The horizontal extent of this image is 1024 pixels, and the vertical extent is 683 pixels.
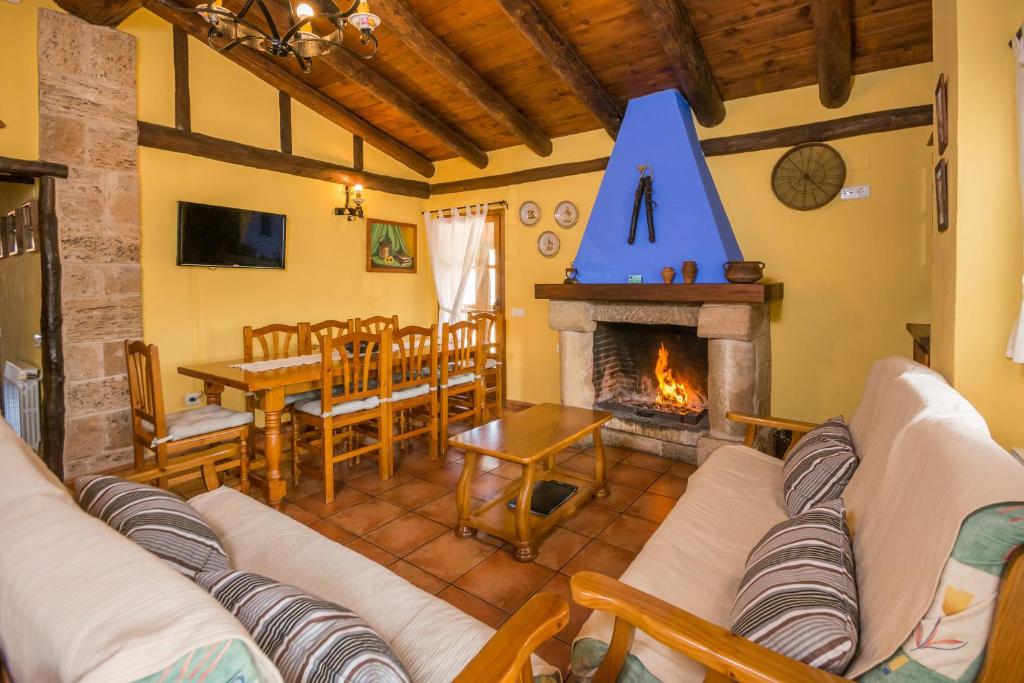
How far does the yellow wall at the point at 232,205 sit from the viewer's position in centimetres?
354

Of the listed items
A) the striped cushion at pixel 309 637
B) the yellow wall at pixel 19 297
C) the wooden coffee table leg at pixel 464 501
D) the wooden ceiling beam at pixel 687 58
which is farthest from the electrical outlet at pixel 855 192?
the yellow wall at pixel 19 297

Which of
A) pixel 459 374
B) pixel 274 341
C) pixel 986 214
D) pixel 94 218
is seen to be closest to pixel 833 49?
pixel 986 214

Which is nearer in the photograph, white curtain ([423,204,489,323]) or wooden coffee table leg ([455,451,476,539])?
wooden coffee table leg ([455,451,476,539])

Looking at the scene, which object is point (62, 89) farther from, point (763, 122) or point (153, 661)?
point (763, 122)

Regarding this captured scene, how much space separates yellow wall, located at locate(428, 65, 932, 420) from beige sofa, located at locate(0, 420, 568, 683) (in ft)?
9.43

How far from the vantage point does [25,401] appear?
3.33m

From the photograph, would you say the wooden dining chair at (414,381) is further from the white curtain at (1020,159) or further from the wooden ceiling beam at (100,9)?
the white curtain at (1020,159)

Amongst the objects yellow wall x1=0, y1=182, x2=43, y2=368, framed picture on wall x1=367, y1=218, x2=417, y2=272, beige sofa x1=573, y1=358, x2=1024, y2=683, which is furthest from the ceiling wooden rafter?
beige sofa x1=573, y1=358, x2=1024, y2=683

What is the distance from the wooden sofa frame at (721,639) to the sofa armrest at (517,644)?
0.23 ft

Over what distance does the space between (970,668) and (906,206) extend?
3214mm

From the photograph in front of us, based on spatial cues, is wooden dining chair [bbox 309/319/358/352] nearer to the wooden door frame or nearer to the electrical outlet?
the wooden door frame

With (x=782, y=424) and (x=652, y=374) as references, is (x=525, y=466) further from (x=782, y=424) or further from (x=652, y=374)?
(x=652, y=374)

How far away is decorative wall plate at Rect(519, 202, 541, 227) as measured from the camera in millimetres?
4684

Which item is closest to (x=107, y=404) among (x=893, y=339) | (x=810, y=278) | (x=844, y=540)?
(x=844, y=540)
